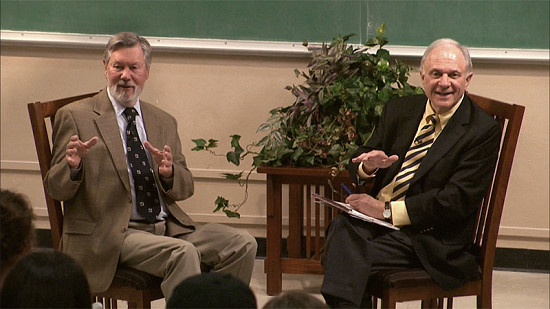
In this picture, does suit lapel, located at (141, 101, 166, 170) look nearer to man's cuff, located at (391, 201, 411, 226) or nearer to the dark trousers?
the dark trousers

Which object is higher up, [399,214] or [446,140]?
[446,140]

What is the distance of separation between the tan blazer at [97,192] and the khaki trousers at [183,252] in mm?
56

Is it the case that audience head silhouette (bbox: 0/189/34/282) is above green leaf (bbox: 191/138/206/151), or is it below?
below

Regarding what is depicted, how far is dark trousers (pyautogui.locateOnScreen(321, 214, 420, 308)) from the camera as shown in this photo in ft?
10.4

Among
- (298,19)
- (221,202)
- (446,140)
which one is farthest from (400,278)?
(298,19)

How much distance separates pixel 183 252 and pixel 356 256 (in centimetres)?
63

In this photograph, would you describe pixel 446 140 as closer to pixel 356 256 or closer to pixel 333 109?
pixel 356 256

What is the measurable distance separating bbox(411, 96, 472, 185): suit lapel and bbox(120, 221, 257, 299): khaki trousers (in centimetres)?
72

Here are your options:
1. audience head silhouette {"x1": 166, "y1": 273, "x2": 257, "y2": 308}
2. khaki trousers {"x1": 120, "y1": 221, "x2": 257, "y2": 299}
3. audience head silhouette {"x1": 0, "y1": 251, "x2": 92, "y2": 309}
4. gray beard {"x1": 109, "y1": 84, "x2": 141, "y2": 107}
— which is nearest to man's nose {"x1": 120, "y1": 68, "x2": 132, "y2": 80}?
gray beard {"x1": 109, "y1": 84, "x2": 141, "y2": 107}

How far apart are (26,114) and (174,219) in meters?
1.64

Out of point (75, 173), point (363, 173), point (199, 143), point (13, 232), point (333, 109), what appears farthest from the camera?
point (199, 143)

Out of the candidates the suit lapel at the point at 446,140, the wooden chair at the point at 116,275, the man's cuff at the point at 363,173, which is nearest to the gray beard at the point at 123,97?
the wooden chair at the point at 116,275

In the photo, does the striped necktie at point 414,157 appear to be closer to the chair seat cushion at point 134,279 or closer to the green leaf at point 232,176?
the chair seat cushion at point 134,279

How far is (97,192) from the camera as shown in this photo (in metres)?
3.36
